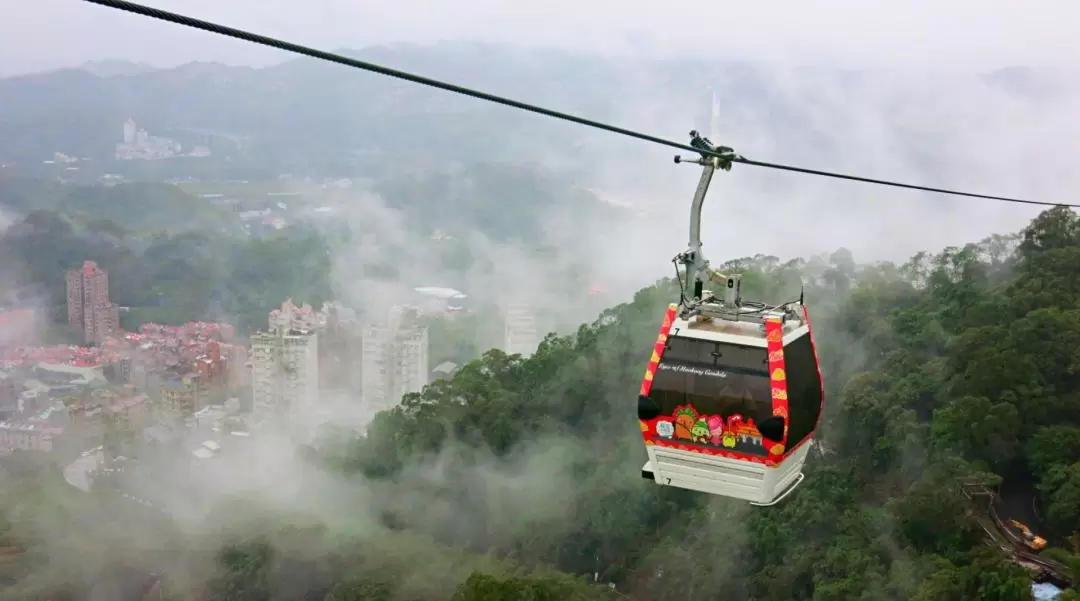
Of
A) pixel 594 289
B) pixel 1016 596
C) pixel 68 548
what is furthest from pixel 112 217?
pixel 1016 596

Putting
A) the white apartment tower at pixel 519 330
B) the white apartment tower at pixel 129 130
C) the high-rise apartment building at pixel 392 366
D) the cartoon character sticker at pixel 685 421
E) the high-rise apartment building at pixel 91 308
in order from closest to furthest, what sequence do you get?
the cartoon character sticker at pixel 685 421 < the high-rise apartment building at pixel 91 308 < the high-rise apartment building at pixel 392 366 < the white apartment tower at pixel 519 330 < the white apartment tower at pixel 129 130

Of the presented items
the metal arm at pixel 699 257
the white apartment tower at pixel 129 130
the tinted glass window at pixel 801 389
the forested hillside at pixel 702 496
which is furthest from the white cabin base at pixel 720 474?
the white apartment tower at pixel 129 130

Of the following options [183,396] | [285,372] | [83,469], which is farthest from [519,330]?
[83,469]

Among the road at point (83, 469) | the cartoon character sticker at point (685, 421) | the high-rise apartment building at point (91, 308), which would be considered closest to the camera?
the cartoon character sticker at point (685, 421)

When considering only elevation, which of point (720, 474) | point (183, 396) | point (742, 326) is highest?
point (742, 326)

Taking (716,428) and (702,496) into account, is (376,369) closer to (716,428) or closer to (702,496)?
(702,496)

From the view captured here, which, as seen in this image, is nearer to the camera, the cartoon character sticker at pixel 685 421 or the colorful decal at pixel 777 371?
the colorful decal at pixel 777 371

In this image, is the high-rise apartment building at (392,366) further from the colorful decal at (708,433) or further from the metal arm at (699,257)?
the colorful decal at (708,433)
